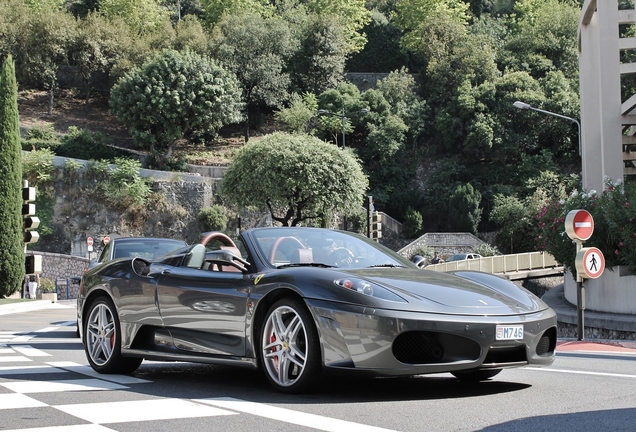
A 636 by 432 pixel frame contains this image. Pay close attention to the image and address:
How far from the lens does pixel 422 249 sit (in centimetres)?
6462

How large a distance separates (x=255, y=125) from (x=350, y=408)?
77355 mm

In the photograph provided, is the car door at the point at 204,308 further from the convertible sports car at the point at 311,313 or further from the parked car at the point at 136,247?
the parked car at the point at 136,247

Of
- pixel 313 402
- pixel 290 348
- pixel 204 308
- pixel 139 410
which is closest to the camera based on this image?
pixel 139 410

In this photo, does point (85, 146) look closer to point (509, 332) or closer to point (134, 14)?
point (134, 14)

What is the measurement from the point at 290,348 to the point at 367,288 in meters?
0.70

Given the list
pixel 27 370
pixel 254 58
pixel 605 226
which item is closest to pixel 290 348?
pixel 27 370

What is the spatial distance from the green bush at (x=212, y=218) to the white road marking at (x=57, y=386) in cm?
5721

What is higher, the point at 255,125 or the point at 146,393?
the point at 255,125

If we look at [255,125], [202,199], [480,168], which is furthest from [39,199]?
[480,168]

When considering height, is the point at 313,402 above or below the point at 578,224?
below

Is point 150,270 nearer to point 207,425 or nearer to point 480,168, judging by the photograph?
point 207,425

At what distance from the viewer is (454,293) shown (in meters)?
6.58

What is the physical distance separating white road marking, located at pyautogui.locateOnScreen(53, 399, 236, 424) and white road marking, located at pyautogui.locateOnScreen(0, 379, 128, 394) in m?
0.95

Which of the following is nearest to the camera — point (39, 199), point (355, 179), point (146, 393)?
point (146, 393)
